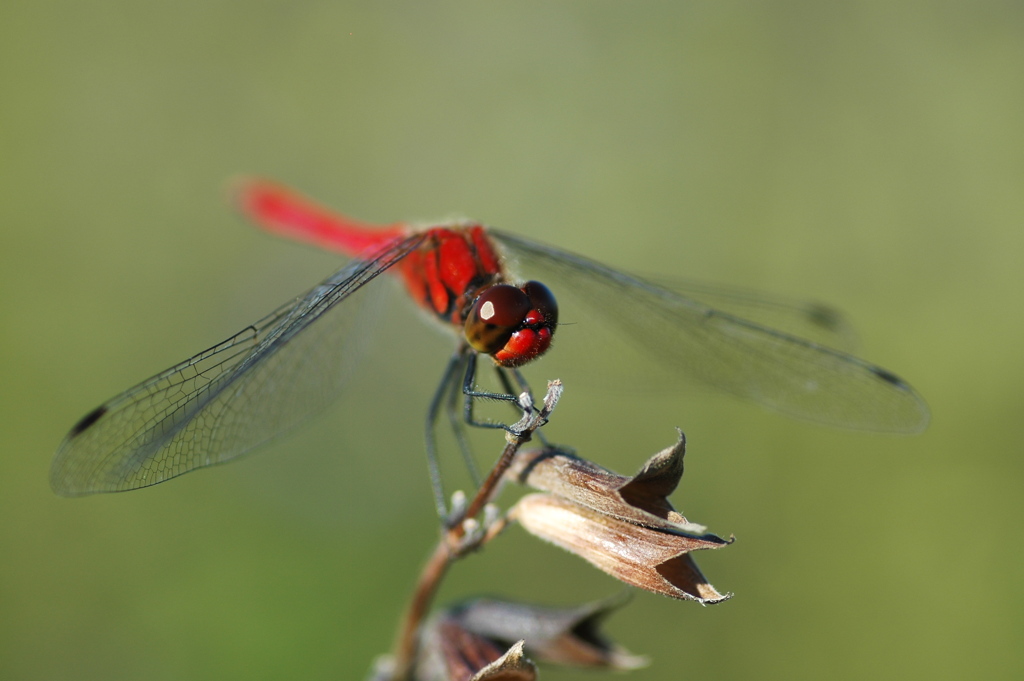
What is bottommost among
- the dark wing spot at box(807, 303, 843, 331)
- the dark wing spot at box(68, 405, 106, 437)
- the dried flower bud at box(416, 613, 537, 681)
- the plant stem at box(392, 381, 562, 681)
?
the dried flower bud at box(416, 613, 537, 681)

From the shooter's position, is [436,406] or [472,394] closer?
[472,394]

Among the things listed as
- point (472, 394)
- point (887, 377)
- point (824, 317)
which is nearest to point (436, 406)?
point (472, 394)

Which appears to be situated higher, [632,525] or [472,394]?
[472,394]

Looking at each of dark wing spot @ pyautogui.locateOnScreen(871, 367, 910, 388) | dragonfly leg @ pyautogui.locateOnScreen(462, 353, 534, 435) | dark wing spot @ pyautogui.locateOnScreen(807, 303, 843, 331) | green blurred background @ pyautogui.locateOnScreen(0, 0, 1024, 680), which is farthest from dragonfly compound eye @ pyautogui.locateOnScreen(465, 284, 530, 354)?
green blurred background @ pyautogui.locateOnScreen(0, 0, 1024, 680)

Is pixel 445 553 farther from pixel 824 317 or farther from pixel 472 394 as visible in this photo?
pixel 824 317

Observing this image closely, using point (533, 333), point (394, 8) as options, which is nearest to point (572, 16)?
point (394, 8)

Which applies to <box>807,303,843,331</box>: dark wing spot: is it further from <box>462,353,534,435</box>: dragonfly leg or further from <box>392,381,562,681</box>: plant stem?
<box>392,381,562,681</box>: plant stem

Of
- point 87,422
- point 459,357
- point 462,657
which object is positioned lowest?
point 462,657

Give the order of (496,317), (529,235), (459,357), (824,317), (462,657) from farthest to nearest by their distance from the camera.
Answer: (529,235), (824,317), (459,357), (496,317), (462,657)
